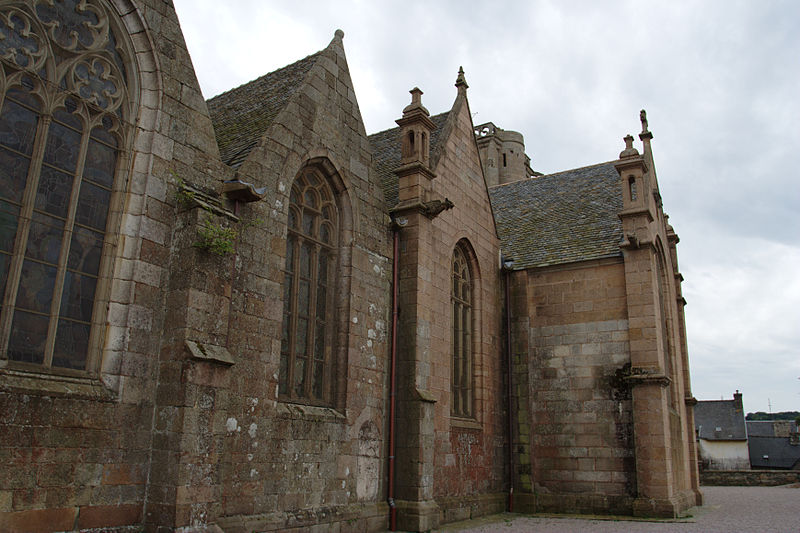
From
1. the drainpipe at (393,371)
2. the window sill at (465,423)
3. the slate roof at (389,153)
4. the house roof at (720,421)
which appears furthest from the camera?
the house roof at (720,421)

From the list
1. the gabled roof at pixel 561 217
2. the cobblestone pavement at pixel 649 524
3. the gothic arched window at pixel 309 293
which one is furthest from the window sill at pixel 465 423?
the gabled roof at pixel 561 217

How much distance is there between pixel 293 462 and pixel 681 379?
48.4 feet

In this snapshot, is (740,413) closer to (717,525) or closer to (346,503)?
(717,525)

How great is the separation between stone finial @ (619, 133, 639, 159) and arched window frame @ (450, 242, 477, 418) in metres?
4.85

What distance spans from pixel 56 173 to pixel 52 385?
2370mm

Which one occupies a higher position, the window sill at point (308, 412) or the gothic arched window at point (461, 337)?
the gothic arched window at point (461, 337)

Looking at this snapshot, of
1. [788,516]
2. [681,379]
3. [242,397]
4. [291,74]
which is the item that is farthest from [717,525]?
[291,74]

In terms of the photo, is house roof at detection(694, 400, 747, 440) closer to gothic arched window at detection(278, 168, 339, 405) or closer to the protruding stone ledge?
gothic arched window at detection(278, 168, 339, 405)

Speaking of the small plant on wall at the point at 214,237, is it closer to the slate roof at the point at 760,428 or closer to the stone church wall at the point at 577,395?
the stone church wall at the point at 577,395

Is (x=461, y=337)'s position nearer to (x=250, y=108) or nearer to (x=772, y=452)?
(x=250, y=108)

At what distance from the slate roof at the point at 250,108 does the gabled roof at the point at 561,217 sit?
799 cm

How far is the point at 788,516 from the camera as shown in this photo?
15.4 m

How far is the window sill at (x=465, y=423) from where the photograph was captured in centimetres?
1402

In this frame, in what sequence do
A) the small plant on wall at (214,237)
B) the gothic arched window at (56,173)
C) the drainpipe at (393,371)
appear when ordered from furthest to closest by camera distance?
the drainpipe at (393,371), the small plant on wall at (214,237), the gothic arched window at (56,173)
